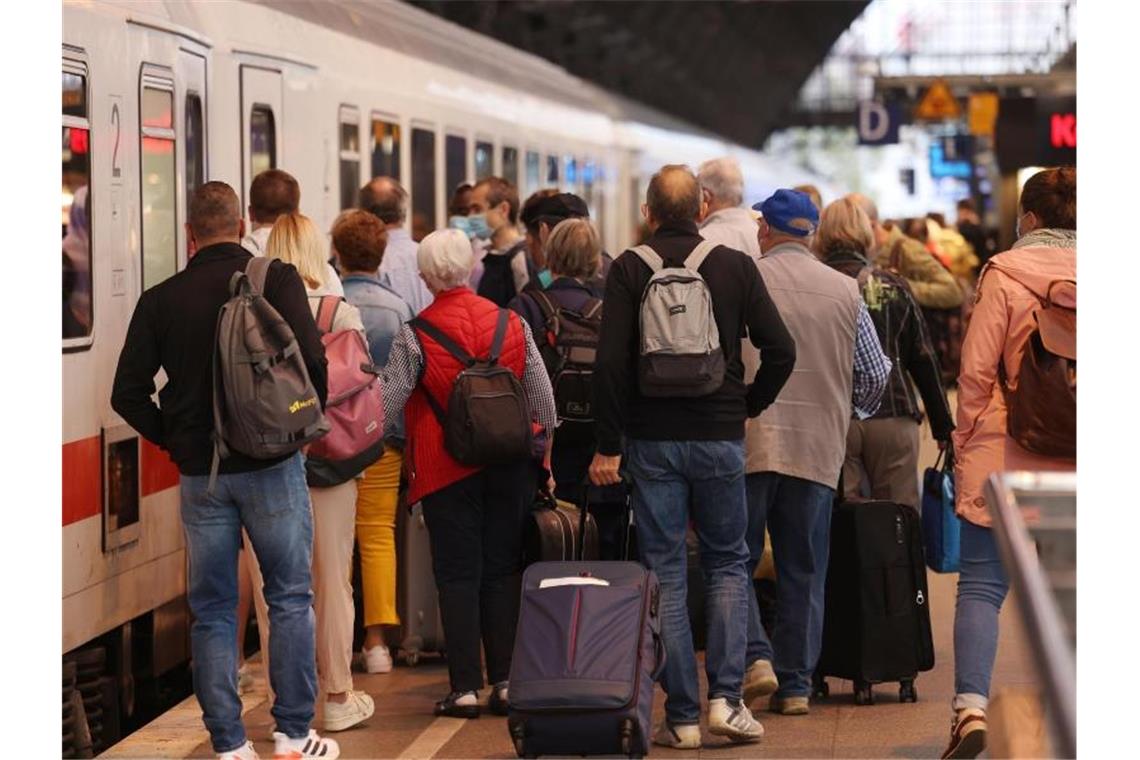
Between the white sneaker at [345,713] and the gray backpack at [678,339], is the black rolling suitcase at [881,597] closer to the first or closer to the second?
the gray backpack at [678,339]

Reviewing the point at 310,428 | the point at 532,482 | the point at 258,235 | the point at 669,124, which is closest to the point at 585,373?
the point at 532,482

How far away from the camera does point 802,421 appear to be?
771 centimetres

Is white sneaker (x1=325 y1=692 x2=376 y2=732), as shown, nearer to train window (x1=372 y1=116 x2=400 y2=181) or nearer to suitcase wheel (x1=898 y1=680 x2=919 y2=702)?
suitcase wheel (x1=898 y1=680 x2=919 y2=702)

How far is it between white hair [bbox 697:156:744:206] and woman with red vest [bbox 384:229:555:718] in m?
1.25

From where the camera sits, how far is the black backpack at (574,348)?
838cm

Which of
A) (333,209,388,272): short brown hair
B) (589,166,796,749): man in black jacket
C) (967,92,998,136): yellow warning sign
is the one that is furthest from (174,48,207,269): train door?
(967,92,998,136): yellow warning sign

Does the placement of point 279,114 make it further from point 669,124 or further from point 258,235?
point 669,124

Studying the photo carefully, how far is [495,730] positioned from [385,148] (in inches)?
257

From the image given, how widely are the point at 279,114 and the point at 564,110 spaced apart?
11.9 m

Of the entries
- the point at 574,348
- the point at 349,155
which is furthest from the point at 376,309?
the point at 349,155

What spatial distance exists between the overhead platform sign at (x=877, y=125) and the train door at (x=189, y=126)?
2350cm

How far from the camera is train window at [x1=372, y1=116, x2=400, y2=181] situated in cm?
1334

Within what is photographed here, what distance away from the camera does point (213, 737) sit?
6.91m

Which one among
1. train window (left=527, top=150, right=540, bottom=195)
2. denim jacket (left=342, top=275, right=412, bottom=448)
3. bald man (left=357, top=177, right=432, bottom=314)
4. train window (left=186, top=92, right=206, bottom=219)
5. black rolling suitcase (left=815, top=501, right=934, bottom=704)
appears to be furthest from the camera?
train window (left=527, top=150, right=540, bottom=195)
